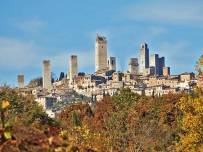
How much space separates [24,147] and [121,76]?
6346 inches

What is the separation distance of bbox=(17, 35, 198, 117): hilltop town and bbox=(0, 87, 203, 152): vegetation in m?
61.4

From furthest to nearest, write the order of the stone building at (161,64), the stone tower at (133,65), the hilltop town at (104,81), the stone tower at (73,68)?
the stone building at (161,64) → the stone tower at (133,65) → the stone tower at (73,68) → the hilltop town at (104,81)

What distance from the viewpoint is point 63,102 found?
152125 millimetres

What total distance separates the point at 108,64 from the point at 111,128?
13539cm

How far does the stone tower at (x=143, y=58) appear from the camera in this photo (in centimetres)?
18150

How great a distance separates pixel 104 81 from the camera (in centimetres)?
16638

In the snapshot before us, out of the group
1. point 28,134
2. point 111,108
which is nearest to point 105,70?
point 111,108

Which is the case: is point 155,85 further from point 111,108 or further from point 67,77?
point 111,108

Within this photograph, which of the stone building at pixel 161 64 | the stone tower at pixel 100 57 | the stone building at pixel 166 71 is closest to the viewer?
the stone tower at pixel 100 57

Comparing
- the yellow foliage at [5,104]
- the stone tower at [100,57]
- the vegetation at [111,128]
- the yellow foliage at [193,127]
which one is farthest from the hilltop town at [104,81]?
the yellow foliage at [5,104]

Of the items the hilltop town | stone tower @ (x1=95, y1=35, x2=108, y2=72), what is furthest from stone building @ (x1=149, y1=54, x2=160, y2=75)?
stone tower @ (x1=95, y1=35, x2=108, y2=72)

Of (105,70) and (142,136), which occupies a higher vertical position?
(105,70)

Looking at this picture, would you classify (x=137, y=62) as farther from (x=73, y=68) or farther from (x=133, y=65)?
(x=73, y=68)

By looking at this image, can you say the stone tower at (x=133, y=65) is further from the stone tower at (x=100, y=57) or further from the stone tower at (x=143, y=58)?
the stone tower at (x=100, y=57)
